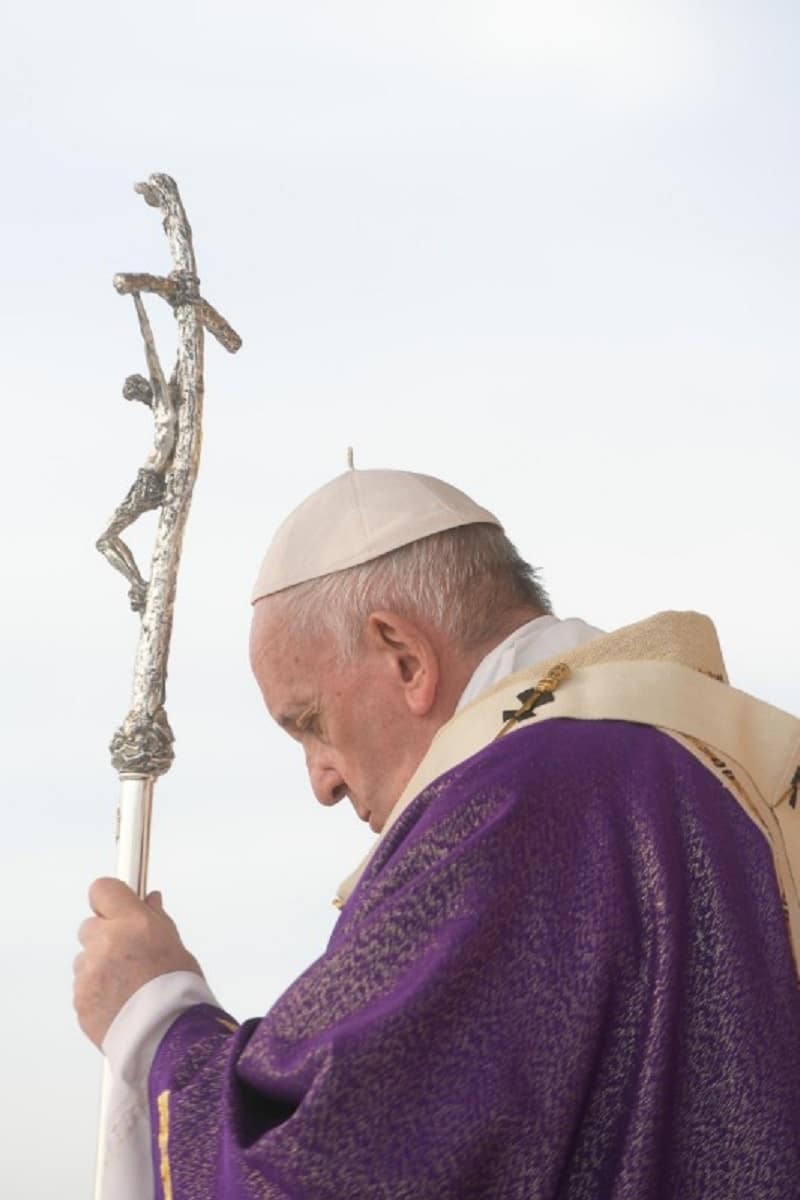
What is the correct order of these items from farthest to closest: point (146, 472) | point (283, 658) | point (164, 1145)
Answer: point (146, 472) < point (283, 658) < point (164, 1145)

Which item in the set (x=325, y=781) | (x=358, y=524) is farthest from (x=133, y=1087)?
(x=358, y=524)

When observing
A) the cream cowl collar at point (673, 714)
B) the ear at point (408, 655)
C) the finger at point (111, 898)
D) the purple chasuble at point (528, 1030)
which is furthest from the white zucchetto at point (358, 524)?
the purple chasuble at point (528, 1030)

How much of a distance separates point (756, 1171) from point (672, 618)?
0.99 meters

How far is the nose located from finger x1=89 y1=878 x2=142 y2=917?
48cm

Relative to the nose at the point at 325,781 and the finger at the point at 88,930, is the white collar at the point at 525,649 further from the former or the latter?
the finger at the point at 88,930

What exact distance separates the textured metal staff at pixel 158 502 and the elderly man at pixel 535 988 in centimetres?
59

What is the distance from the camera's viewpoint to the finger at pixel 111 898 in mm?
3250

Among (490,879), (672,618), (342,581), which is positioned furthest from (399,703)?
(490,879)

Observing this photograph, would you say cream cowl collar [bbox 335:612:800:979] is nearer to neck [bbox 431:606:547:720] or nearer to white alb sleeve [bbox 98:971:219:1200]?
neck [bbox 431:606:547:720]

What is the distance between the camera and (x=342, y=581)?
3.58 metres

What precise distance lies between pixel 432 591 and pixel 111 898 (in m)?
0.78

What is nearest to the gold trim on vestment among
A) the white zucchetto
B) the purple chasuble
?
the purple chasuble

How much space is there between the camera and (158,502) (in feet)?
13.7

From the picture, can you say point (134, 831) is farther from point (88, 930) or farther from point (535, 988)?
point (535, 988)
